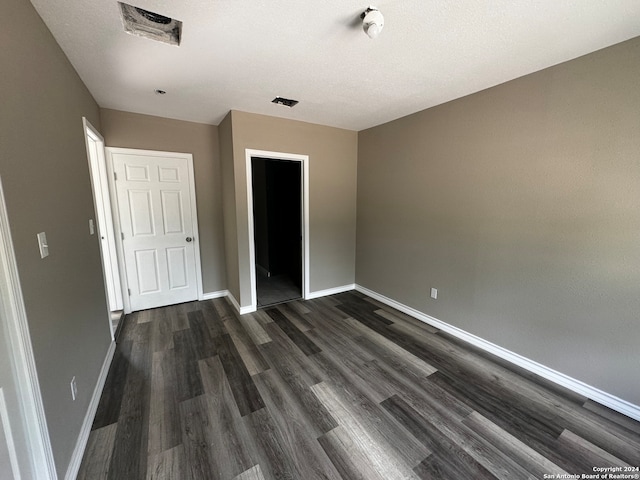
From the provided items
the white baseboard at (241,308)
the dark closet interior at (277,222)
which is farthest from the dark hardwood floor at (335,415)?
the dark closet interior at (277,222)

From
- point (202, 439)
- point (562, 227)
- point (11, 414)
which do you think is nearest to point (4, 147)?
point (11, 414)

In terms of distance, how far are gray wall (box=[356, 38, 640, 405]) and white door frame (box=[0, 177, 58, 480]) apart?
3.16 metres

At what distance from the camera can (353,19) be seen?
1498mm

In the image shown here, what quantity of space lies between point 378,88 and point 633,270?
2.37 metres

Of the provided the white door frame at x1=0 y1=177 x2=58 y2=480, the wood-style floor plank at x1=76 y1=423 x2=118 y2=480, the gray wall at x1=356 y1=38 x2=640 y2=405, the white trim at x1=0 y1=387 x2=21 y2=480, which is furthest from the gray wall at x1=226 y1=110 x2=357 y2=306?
the white trim at x1=0 y1=387 x2=21 y2=480

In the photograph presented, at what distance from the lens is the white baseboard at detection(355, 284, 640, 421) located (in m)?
1.79

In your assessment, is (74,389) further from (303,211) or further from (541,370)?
(541,370)

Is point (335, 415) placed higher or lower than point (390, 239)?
lower

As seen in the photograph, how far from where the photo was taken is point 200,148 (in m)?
3.49

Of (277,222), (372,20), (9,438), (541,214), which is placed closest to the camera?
(9,438)

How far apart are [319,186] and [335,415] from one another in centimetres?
278

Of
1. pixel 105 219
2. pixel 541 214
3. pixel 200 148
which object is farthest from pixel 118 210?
pixel 541 214

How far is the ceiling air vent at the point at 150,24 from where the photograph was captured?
1481mm

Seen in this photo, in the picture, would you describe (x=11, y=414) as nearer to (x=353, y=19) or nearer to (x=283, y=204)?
Result: (x=353, y=19)
